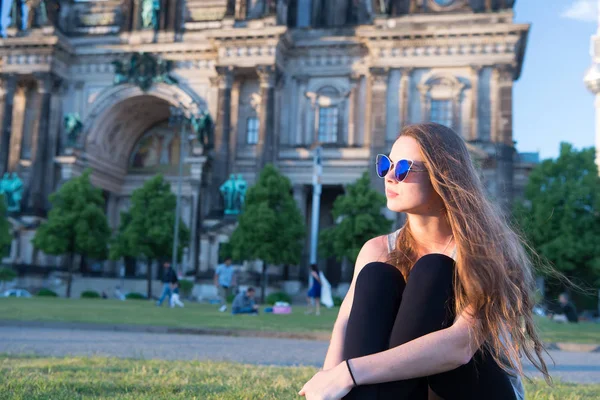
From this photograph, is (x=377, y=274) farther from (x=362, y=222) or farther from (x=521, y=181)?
(x=521, y=181)

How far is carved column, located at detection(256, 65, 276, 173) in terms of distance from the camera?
39.7 metres

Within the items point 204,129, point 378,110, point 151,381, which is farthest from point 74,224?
point 151,381

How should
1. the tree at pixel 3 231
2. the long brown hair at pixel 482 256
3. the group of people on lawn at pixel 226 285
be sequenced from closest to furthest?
the long brown hair at pixel 482 256
the group of people on lawn at pixel 226 285
the tree at pixel 3 231

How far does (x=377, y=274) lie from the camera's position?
10.7ft

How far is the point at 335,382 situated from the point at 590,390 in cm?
464

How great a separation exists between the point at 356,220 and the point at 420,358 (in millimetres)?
31113

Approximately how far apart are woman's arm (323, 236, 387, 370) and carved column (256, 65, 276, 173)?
1423 inches

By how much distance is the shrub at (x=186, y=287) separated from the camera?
123 feet

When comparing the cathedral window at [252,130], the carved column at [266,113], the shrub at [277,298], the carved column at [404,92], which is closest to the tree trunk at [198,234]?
the cathedral window at [252,130]

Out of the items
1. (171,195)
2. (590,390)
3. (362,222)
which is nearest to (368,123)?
(362,222)

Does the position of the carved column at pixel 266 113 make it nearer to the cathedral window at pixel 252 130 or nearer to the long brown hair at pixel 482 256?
the cathedral window at pixel 252 130

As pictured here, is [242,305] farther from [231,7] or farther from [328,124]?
[231,7]

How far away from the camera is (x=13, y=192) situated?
137 feet

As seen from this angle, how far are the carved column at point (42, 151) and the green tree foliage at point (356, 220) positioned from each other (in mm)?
17576
